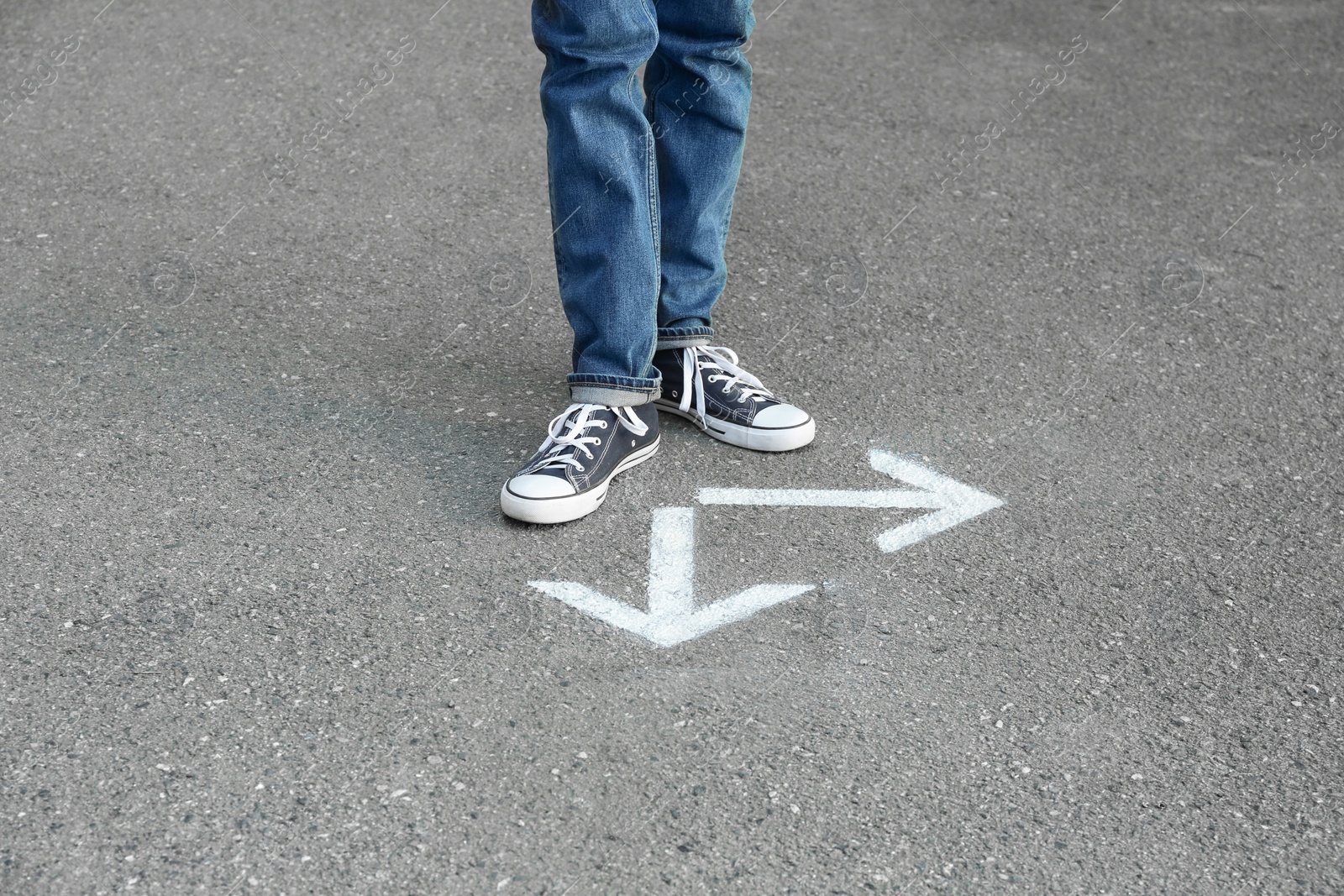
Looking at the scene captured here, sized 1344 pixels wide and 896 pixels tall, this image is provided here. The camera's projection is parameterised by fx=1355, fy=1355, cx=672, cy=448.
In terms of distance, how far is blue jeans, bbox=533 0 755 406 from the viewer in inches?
107

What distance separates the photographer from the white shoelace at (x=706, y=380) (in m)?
3.22

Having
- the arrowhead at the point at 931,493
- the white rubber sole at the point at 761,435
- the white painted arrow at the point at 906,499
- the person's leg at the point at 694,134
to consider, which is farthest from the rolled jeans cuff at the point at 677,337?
the arrowhead at the point at 931,493

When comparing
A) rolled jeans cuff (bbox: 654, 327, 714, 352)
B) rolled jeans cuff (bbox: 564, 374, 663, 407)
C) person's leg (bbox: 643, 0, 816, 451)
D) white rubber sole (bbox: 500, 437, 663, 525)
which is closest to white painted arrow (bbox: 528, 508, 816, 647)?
white rubber sole (bbox: 500, 437, 663, 525)

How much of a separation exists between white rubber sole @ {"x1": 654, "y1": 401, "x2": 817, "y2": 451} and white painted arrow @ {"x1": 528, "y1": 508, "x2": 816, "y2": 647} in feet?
1.43

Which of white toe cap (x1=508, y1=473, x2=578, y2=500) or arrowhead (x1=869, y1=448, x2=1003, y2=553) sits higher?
white toe cap (x1=508, y1=473, x2=578, y2=500)

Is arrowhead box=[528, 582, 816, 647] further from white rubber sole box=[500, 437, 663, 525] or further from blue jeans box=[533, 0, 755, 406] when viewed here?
blue jeans box=[533, 0, 755, 406]

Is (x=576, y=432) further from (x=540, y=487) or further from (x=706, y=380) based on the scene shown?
(x=706, y=380)

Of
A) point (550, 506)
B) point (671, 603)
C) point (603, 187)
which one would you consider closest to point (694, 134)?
point (603, 187)

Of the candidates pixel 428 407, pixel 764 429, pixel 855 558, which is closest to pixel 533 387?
pixel 428 407

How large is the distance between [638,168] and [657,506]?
0.73 metres

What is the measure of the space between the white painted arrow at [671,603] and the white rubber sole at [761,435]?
0.44 meters

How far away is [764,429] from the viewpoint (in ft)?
10.4

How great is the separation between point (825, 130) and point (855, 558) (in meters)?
2.63

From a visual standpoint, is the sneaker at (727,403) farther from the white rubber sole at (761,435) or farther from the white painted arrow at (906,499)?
the white painted arrow at (906,499)
